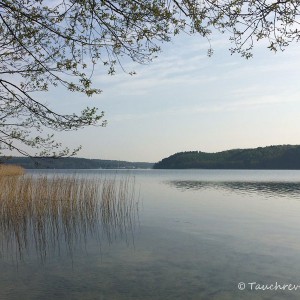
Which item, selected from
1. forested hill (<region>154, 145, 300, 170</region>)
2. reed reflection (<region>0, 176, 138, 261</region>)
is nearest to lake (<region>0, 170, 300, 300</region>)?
reed reflection (<region>0, 176, 138, 261</region>)

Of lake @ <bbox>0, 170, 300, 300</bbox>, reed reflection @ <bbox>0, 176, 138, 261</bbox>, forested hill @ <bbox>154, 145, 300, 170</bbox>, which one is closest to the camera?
lake @ <bbox>0, 170, 300, 300</bbox>

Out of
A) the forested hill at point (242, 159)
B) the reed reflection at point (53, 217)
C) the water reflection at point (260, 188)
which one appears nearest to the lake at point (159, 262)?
the reed reflection at point (53, 217)

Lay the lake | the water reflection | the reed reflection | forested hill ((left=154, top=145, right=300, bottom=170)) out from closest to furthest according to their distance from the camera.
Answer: the lake
the reed reflection
the water reflection
forested hill ((left=154, top=145, right=300, bottom=170))

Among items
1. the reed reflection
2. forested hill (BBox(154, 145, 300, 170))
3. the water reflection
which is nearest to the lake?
the reed reflection

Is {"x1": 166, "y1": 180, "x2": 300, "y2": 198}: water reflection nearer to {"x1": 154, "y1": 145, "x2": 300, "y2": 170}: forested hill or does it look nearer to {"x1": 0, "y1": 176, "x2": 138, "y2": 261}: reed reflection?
{"x1": 0, "y1": 176, "x2": 138, "y2": 261}: reed reflection

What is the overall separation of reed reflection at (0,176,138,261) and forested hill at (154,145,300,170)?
9324 cm

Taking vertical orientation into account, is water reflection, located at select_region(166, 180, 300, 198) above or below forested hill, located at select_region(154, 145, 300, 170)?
below

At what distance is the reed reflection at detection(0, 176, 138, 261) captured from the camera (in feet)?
29.7

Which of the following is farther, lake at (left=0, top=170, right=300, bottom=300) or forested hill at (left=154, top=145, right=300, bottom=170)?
forested hill at (left=154, top=145, right=300, bottom=170)

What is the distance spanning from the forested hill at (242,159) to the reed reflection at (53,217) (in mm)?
93239

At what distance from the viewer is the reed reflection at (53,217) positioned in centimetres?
907

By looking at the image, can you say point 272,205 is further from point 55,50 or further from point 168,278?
point 55,50

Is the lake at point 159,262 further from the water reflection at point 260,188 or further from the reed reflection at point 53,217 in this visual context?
the water reflection at point 260,188

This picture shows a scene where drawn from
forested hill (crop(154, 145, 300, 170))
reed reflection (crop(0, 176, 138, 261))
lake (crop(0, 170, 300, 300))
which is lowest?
lake (crop(0, 170, 300, 300))
